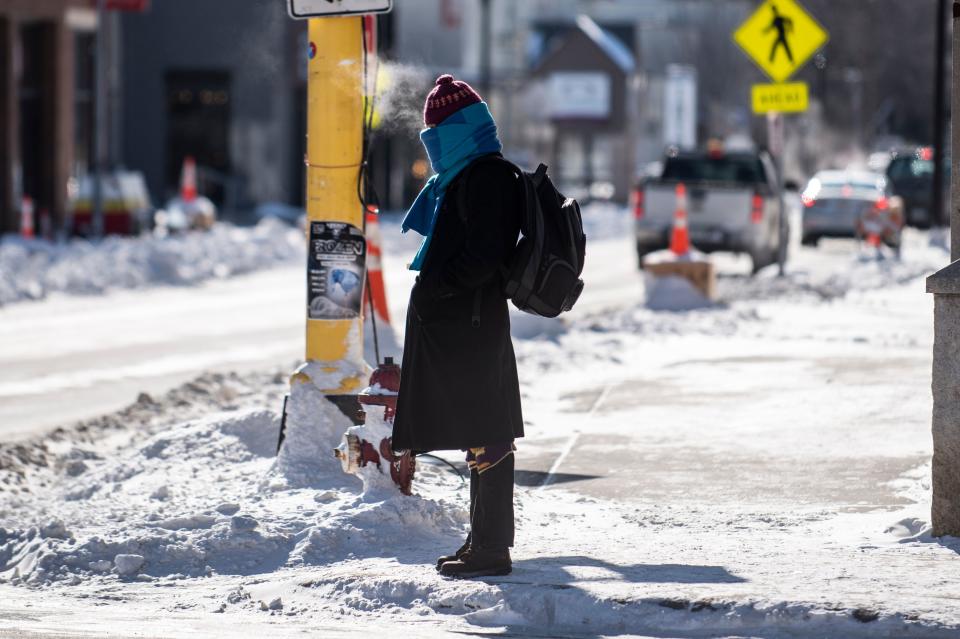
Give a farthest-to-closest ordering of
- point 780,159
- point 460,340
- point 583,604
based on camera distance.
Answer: point 780,159 → point 460,340 → point 583,604

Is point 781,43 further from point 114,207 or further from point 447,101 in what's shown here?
point 447,101

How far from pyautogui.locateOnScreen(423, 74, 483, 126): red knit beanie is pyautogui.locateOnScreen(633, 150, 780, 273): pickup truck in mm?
18395

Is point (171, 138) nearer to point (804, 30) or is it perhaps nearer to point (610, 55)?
point (804, 30)

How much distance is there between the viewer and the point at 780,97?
66.5ft

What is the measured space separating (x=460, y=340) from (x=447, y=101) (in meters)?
0.86

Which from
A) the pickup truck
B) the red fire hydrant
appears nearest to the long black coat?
the red fire hydrant

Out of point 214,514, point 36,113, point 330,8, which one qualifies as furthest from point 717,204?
point 214,514

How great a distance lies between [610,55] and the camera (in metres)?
78.6

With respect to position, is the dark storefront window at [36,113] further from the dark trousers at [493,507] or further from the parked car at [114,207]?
the dark trousers at [493,507]

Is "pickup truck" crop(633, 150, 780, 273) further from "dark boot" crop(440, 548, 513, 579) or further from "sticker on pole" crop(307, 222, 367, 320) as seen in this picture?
"dark boot" crop(440, 548, 513, 579)

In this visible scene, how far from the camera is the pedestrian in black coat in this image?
6.29 metres

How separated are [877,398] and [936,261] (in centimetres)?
1479

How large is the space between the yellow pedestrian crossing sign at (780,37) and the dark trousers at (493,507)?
45.7 feet

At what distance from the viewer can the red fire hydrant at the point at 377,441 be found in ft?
24.4
